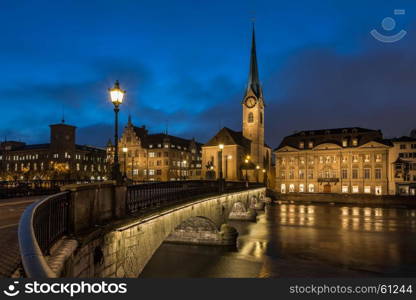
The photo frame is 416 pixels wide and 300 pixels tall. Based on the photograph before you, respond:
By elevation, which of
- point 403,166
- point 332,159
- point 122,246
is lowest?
point 122,246

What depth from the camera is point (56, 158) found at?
A: 97938mm

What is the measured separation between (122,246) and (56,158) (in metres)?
97.4

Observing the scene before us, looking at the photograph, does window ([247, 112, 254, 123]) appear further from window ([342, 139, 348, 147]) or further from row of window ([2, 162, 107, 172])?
row of window ([2, 162, 107, 172])

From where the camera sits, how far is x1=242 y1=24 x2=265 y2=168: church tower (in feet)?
310

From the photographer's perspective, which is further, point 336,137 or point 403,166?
point 336,137

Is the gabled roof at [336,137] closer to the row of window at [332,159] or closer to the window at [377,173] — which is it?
the row of window at [332,159]

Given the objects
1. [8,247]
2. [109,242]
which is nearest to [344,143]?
[109,242]

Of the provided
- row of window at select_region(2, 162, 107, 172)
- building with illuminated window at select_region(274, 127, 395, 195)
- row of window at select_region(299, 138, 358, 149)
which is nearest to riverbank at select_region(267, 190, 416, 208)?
building with illuminated window at select_region(274, 127, 395, 195)

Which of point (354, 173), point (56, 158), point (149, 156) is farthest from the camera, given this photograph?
point (56, 158)

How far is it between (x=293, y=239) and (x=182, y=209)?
1881 cm

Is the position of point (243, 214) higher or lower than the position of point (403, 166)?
lower

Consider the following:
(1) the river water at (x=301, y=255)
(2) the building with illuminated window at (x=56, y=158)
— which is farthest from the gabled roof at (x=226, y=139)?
(1) the river water at (x=301, y=255)

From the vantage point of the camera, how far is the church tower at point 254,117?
94625 mm

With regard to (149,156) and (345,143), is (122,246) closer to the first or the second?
(345,143)
